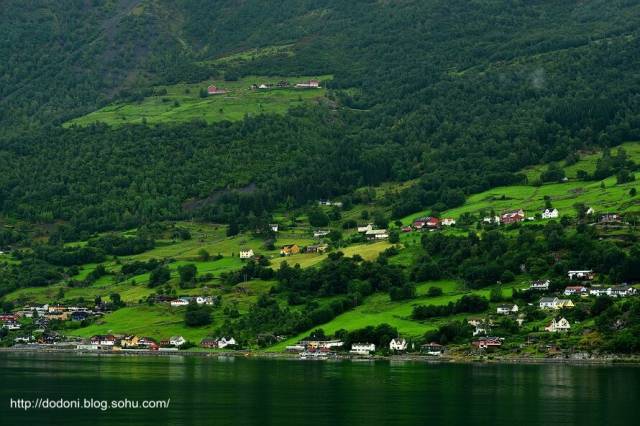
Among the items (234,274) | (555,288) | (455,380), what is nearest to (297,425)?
(455,380)

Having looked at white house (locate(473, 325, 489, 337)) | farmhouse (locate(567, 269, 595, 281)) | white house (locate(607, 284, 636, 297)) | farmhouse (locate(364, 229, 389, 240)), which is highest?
farmhouse (locate(364, 229, 389, 240))

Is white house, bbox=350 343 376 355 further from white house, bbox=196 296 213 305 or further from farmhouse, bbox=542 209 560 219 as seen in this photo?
farmhouse, bbox=542 209 560 219

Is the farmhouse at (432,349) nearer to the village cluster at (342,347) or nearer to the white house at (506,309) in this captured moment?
the village cluster at (342,347)

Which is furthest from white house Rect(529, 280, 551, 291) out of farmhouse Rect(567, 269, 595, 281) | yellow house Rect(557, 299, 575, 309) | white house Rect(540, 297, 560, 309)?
yellow house Rect(557, 299, 575, 309)

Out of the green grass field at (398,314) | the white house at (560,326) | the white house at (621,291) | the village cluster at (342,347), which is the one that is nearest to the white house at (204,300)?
the green grass field at (398,314)

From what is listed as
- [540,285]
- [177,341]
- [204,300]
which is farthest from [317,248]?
[540,285]

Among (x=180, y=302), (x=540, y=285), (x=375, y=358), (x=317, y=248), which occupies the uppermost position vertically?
(x=317, y=248)

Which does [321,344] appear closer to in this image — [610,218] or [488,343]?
[488,343]
